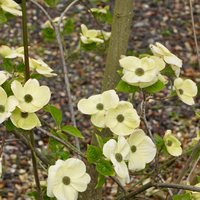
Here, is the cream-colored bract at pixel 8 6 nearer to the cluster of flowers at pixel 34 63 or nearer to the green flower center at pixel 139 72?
the cluster of flowers at pixel 34 63

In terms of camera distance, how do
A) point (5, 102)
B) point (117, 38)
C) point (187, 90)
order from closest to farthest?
point (5, 102), point (187, 90), point (117, 38)

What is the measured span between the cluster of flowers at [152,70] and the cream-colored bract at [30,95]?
0.48 feet

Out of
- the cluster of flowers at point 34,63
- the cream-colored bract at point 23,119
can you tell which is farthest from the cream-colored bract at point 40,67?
the cream-colored bract at point 23,119

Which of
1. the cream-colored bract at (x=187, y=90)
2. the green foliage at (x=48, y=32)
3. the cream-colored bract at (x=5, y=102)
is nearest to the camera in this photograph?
the cream-colored bract at (x=5, y=102)

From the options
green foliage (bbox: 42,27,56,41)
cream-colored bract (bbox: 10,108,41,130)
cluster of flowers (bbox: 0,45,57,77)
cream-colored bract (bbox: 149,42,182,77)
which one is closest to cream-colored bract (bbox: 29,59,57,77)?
cluster of flowers (bbox: 0,45,57,77)

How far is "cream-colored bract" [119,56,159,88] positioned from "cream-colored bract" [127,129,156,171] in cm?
9

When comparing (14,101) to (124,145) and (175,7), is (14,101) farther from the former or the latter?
(175,7)

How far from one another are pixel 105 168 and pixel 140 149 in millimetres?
86

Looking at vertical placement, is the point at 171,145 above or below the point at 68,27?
below

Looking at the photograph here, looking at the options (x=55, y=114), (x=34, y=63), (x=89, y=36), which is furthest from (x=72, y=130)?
(x=89, y=36)

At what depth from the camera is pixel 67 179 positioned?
1.59 feet

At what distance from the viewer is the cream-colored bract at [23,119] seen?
450 millimetres

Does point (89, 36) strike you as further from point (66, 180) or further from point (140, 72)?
point (66, 180)

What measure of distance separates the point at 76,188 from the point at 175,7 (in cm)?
231
